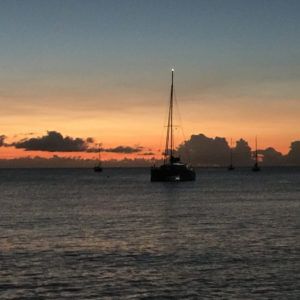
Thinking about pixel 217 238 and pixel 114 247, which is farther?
pixel 217 238

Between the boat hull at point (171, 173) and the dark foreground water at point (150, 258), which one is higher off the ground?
the boat hull at point (171, 173)

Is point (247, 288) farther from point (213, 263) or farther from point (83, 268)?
point (83, 268)

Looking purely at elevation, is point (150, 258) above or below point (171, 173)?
below

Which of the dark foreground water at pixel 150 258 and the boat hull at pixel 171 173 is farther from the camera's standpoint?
the boat hull at pixel 171 173

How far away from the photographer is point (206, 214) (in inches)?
3529

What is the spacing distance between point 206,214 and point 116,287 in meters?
53.6

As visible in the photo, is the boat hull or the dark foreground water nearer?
the dark foreground water

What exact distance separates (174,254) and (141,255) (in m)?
2.59

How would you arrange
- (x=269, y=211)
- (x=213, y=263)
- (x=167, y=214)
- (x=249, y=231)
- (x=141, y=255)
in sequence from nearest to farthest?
(x=213, y=263), (x=141, y=255), (x=249, y=231), (x=167, y=214), (x=269, y=211)

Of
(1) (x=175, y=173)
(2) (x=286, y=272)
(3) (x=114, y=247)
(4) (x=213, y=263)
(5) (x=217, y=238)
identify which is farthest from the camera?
(1) (x=175, y=173)

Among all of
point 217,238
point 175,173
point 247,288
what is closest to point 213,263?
point 247,288

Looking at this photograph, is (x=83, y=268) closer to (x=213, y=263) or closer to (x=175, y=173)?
(x=213, y=263)

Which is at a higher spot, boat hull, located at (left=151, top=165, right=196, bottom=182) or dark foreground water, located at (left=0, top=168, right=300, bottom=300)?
boat hull, located at (left=151, top=165, right=196, bottom=182)

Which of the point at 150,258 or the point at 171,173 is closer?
the point at 150,258
